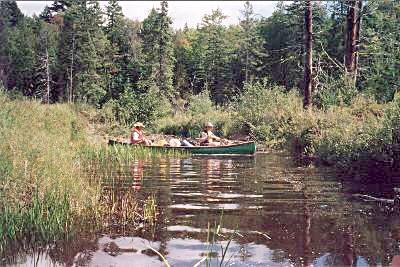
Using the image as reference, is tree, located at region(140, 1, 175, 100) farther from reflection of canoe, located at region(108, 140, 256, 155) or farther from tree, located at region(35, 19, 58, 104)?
reflection of canoe, located at region(108, 140, 256, 155)

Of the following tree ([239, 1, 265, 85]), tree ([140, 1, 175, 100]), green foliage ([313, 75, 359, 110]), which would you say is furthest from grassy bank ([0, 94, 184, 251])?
tree ([239, 1, 265, 85])

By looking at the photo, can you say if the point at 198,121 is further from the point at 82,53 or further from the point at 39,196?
the point at 82,53

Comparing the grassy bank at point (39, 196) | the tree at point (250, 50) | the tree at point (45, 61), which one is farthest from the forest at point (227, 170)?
the tree at point (250, 50)

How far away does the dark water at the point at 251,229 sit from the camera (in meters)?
5.25

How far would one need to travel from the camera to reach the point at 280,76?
60.9m

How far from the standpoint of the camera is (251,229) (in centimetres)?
646

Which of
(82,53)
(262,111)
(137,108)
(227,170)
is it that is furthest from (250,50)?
(227,170)

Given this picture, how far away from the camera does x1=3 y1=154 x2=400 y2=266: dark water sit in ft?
17.2

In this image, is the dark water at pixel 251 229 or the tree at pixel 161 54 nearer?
the dark water at pixel 251 229

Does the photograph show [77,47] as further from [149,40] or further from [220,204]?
[220,204]

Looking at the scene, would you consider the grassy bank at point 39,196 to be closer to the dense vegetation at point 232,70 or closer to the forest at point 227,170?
the forest at point 227,170

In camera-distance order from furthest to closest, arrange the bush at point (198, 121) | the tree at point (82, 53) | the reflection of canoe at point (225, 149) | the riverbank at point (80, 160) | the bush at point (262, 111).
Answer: the tree at point (82, 53) < the bush at point (198, 121) < the bush at point (262, 111) < the reflection of canoe at point (225, 149) < the riverbank at point (80, 160)

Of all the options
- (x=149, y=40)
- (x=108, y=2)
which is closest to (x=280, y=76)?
(x=149, y=40)

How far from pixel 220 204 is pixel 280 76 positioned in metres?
54.3
